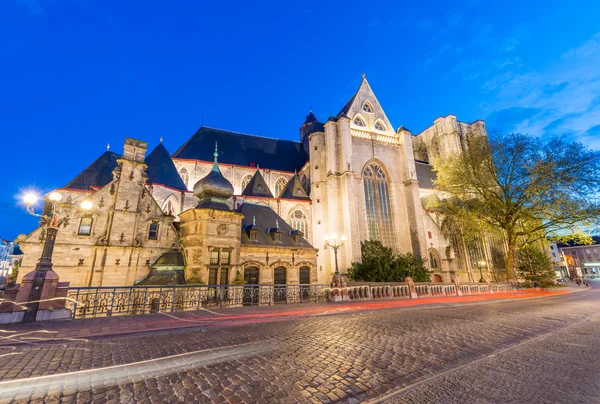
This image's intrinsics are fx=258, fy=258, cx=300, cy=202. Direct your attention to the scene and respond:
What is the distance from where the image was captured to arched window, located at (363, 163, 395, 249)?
26.1 m

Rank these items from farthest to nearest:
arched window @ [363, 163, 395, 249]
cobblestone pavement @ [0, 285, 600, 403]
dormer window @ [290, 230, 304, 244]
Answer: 1. arched window @ [363, 163, 395, 249]
2. dormer window @ [290, 230, 304, 244]
3. cobblestone pavement @ [0, 285, 600, 403]

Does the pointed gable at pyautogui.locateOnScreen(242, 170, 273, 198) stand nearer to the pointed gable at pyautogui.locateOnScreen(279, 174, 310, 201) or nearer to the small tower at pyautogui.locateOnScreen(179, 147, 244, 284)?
the pointed gable at pyautogui.locateOnScreen(279, 174, 310, 201)

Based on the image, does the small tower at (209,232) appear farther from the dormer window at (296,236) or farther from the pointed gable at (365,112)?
the pointed gable at (365,112)

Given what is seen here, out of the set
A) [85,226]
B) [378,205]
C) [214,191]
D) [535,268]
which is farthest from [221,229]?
[535,268]

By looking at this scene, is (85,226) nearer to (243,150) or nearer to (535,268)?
(243,150)

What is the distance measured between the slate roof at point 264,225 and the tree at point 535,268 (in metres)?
21.3

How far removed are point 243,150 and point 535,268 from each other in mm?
33305

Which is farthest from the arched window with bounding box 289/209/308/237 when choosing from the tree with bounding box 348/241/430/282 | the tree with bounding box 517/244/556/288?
the tree with bounding box 517/244/556/288

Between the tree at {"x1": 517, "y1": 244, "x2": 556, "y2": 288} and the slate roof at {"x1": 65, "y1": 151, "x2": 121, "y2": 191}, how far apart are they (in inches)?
1446

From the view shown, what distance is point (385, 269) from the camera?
19.5 metres

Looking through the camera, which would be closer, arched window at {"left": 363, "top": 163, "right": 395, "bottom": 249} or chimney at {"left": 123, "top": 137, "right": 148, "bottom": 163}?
chimney at {"left": 123, "top": 137, "right": 148, "bottom": 163}

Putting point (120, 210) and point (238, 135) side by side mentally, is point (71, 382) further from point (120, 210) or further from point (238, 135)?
point (238, 135)

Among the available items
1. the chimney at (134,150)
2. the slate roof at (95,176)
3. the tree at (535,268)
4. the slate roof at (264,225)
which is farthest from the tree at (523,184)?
the slate roof at (95,176)

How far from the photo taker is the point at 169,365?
12.5 feet
